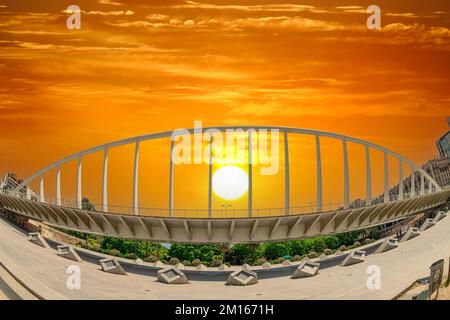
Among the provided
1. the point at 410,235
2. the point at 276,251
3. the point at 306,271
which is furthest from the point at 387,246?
the point at 276,251

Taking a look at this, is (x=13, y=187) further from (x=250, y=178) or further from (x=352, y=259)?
(x=352, y=259)

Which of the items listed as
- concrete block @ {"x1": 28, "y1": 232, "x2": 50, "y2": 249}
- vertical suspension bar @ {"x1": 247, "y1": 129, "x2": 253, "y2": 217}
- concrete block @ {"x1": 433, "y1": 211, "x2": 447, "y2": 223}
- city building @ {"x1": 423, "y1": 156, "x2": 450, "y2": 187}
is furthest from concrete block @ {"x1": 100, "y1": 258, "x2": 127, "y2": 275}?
city building @ {"x1": 423, "y1": 156, "x2": 450, "y2": 187}

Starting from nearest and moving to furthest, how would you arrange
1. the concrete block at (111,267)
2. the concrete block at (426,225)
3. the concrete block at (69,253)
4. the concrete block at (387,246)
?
the concrete block at (111,267)
the concrete block at (69,253)
the concrete block at (387,246)
the concrete block at (426,225)

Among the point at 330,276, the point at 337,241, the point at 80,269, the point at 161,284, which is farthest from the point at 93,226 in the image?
the point at 337,241

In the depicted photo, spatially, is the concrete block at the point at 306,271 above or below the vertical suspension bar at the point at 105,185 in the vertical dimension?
below

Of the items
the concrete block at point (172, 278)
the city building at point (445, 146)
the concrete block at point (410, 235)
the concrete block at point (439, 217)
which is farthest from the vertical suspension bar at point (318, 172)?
the city building at point (445, 146)

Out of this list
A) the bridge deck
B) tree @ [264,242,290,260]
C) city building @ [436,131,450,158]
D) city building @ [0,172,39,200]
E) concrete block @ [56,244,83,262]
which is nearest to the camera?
Answer: the bridge deck

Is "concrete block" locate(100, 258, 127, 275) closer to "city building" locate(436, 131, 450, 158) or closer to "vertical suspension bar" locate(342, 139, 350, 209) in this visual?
"vertical suspension bar" locate(342, 139, 350, 209)

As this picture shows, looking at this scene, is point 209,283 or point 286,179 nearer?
point 209,283

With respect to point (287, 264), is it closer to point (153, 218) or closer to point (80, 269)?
point (153, 218)

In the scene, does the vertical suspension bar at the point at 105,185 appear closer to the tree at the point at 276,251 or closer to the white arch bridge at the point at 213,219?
the white arch bridge at the point at 213,219
